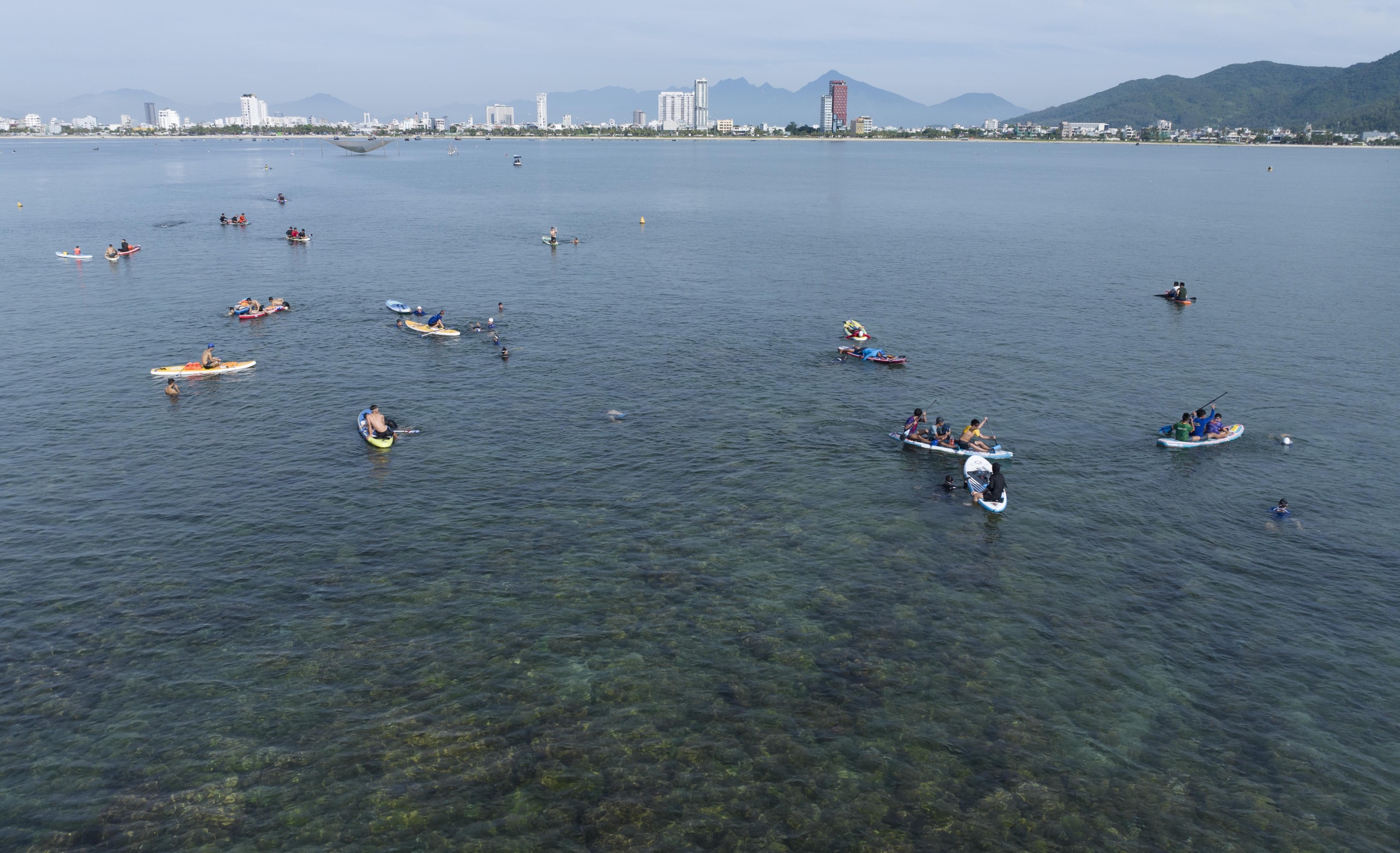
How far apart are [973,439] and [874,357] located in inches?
668

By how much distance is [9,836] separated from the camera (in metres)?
21.8

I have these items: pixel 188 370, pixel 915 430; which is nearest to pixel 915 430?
pixel 915 430

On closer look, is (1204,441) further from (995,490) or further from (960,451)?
(995,490)

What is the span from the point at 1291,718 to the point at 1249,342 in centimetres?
5608

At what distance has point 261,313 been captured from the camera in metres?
75.5

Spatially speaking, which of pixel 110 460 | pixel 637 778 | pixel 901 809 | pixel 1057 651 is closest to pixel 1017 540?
pixel 1057 651

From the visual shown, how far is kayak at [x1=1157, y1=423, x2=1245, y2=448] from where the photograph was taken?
160 feet

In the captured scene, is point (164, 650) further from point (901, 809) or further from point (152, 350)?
point (152, 350)

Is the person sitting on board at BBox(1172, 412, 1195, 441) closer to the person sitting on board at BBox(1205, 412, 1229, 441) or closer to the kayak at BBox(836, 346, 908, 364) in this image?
the person sitting on board at BBox(1205, 412, 1229, 441)

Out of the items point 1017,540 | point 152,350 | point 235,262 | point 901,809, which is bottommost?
point 901,809

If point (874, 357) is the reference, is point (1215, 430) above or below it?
below

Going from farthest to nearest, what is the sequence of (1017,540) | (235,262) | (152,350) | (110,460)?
1. (235,262)
2. (152,350)
3. (110,460)
4. (1017,540)

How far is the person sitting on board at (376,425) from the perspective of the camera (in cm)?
4678

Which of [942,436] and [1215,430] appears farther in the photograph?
[1215,430]
